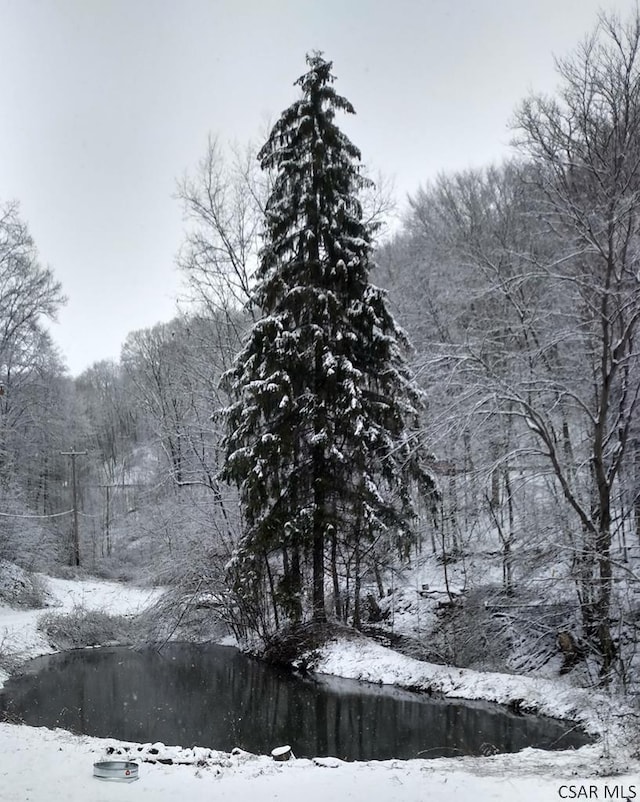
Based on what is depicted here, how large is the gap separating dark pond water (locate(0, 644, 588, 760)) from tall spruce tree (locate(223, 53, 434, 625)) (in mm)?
2475

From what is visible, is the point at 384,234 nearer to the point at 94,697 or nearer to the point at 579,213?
the point at 579,213

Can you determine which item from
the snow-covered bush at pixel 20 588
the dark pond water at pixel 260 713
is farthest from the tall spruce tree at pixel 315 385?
the snow-covered bush at pixel 20 588

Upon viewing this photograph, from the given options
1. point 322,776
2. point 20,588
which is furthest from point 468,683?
point 20,588

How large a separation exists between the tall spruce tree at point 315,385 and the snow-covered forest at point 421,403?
0.19 feet

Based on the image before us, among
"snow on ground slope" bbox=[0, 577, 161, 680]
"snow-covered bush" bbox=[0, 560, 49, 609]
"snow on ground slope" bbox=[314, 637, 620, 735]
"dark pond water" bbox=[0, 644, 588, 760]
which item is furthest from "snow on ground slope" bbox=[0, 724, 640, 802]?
"snow-covered bush" bbox=[0, 560, 49, 609]

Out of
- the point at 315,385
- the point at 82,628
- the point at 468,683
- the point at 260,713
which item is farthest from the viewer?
the point at 82,628

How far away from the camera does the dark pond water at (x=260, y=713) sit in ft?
31.6

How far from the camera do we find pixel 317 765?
25.2ft

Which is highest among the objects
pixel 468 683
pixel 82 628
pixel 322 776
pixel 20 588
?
pixel 322 776

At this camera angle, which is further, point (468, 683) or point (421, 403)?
point (421, 403)

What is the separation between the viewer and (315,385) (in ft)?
50.6

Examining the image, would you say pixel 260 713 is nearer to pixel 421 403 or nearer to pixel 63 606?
pixel 421 403

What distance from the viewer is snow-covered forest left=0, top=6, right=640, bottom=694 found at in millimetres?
10727

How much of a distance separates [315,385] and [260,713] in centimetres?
718
